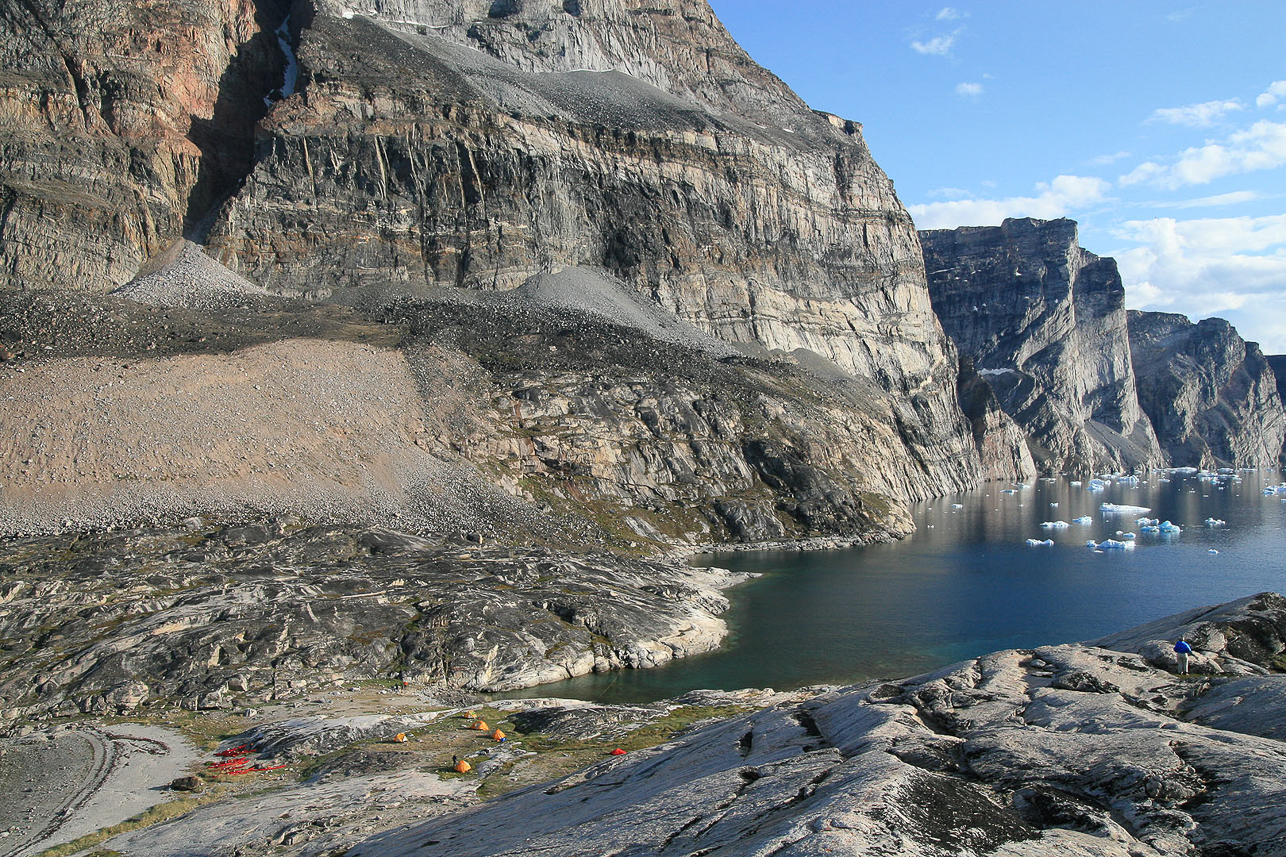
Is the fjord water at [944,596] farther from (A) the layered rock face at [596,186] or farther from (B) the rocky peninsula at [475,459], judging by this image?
(A) the layered rock face at [596,186]

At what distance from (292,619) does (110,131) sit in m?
98.7

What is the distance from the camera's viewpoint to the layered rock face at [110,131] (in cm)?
10162

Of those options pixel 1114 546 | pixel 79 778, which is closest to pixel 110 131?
pixel 79 778

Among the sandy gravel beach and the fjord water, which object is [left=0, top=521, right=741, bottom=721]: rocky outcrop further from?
the sandy gravel beach

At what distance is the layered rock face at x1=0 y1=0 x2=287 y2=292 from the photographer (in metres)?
102

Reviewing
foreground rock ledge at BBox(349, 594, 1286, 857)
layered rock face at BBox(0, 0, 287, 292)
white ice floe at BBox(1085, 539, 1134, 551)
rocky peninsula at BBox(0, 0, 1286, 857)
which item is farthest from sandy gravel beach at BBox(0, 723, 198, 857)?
white ice floe at BBox(1085, 539, 1134, 551)

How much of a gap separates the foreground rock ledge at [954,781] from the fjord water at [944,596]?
25.1 metres

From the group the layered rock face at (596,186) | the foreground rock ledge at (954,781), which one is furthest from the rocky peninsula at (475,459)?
the layered rock face at (596,186)

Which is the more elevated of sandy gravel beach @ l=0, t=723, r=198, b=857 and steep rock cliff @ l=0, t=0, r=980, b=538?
steep rock cliff @ l=0, t=0, r=980, b=538

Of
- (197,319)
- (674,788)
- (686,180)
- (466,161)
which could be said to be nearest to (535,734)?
(674,788)

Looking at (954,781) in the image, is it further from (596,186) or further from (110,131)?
(110,131)

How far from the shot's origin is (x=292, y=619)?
46.6m

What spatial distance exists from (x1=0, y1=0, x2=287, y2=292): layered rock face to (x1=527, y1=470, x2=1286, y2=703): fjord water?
8784 centimetres

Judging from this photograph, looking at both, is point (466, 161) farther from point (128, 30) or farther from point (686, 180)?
point (128, 30)
